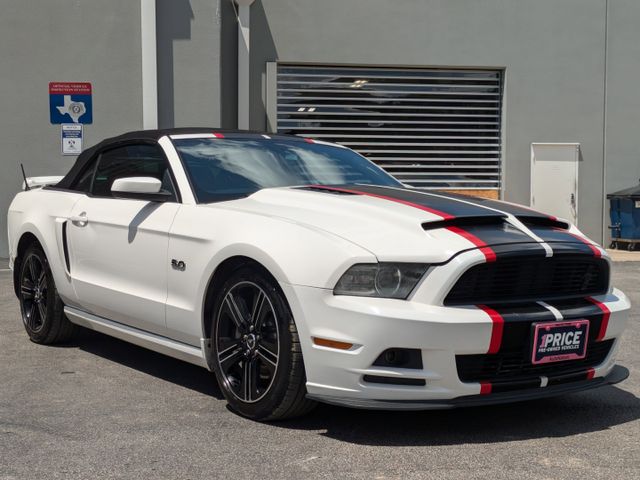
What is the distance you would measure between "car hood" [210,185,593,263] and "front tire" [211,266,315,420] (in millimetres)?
380

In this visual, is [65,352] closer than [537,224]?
No

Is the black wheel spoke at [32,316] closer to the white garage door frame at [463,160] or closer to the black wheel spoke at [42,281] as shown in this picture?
the black wheel spoke at [42,281]

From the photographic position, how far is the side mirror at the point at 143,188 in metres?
4.90

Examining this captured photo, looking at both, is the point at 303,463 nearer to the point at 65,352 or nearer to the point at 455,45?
the point at 65,352

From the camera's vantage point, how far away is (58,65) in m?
12.6

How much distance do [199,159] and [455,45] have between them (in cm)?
1065

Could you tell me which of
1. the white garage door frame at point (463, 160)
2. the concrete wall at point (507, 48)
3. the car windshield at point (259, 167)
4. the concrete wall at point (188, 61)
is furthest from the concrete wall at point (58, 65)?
the car windshield at point (259, 167)

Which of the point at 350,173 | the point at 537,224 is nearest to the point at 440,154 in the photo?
the point at 350,173

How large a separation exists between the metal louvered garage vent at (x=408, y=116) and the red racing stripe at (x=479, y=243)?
1103 centimetres

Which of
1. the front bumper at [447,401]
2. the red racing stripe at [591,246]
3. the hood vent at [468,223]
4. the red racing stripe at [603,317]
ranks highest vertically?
the hood vent at [468,223]

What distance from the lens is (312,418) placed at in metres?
4.36

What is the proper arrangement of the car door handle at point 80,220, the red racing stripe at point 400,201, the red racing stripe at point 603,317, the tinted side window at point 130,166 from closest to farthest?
the red racing stripe at point 400,201 → the red racing stripe at point 603,317 → the tinted side window at point 130,166 → the car door handle at point 80,220

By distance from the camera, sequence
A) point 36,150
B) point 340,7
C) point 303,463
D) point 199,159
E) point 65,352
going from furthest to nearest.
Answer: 1. point 340,7
2. point 36,150
3. point 65,352
4. point 199,159
5. point 303,463

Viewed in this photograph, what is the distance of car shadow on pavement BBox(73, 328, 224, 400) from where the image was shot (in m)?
5.16
